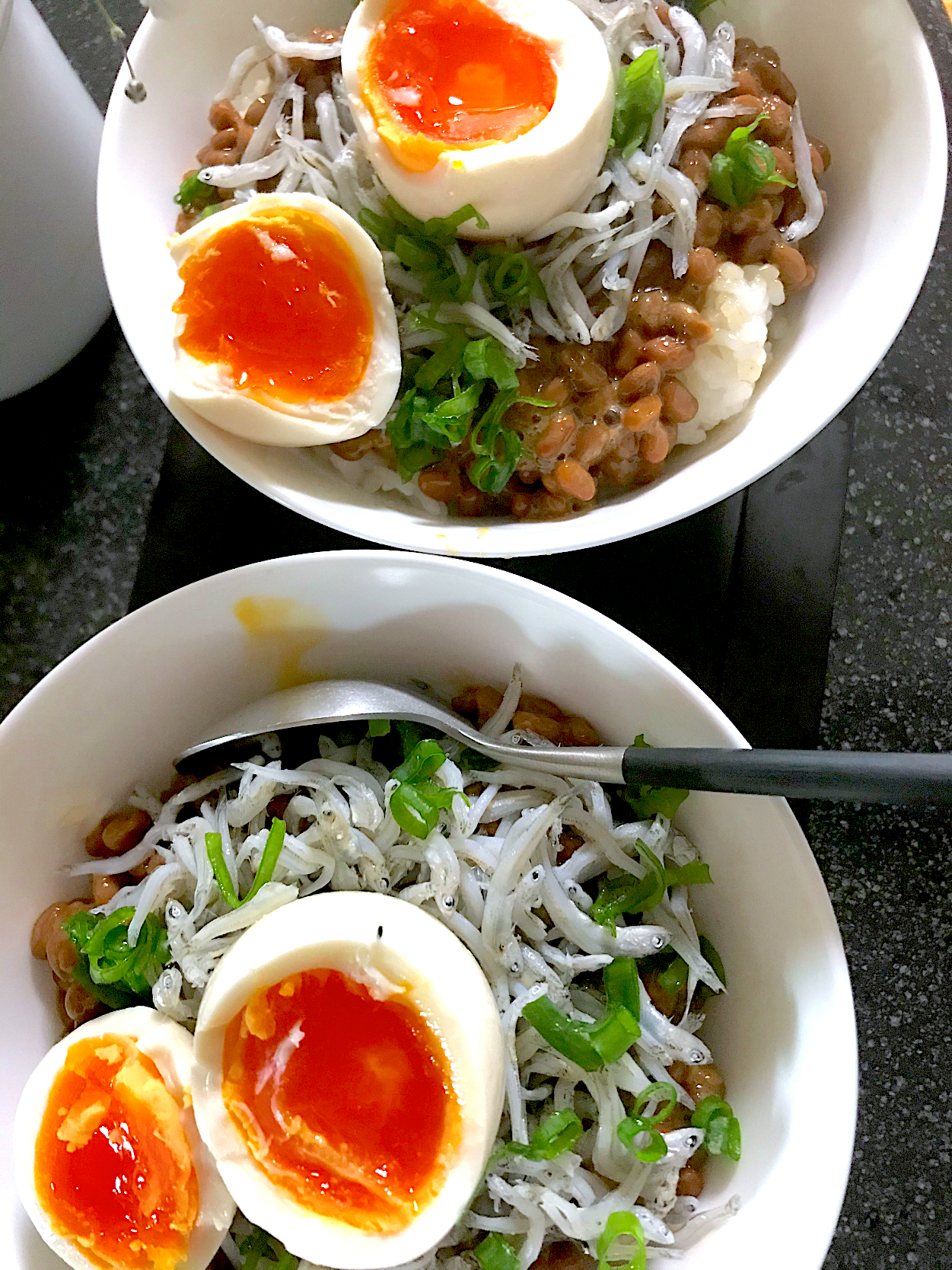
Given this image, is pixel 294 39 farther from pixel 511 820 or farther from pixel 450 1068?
pixel 450 1068

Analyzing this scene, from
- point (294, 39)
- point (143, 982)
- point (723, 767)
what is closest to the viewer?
point (723, 767)

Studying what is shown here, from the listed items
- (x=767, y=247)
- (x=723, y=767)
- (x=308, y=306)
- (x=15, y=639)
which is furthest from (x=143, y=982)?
(x=767, y=247)

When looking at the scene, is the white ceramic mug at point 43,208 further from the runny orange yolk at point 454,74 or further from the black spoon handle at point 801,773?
the black spoon handle at point 801,773

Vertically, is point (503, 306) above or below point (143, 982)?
above

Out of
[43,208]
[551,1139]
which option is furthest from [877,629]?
[43,208]

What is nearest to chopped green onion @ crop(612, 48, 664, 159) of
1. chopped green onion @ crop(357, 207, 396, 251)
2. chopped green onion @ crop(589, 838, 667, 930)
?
chopped green onion @ crop(357, 207, 396, 251)

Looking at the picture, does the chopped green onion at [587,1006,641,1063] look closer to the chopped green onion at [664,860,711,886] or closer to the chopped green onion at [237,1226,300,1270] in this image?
the chopped green onion at [664,860,711,886]

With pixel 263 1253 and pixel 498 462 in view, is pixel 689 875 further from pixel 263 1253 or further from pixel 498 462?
pixel 263 1253
